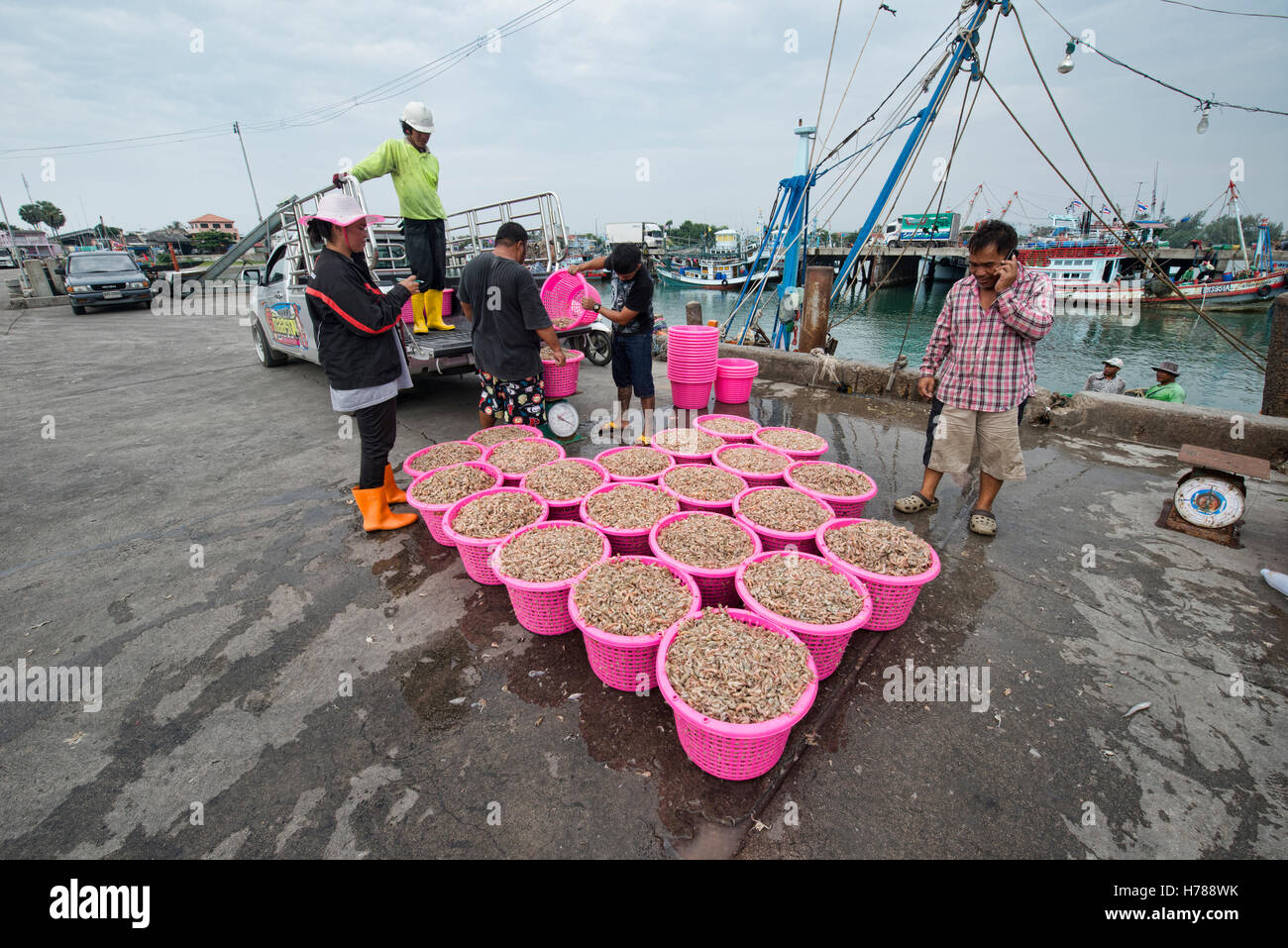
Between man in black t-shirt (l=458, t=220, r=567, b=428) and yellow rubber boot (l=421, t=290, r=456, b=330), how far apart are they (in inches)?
67.1

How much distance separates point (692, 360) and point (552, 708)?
4135 millimetres

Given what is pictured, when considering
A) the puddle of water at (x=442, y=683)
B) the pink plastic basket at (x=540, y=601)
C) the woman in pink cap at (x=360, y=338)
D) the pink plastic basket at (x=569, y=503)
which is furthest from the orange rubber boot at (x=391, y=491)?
the puddle of water at (x=442, y=683)

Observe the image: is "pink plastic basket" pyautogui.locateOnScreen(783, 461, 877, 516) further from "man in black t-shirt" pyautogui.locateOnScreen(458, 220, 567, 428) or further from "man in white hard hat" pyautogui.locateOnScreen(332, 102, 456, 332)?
"man in white hard hat" pyautogui.locateOnScreen(332, 102, 456, 332)

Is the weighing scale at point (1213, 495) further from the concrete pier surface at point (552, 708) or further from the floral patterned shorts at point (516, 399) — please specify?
the floral patterned shorts at point (516, 399)

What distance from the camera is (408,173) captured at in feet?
15.1

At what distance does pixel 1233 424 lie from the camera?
4.50 metres

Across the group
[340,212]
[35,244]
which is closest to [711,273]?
[340,212]

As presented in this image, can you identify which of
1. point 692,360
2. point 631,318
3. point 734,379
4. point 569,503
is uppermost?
point 631,318

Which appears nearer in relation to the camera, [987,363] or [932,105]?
[987,363]

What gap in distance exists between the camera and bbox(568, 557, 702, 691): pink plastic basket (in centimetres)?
217

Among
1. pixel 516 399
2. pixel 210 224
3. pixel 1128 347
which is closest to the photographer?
pixel 516 399

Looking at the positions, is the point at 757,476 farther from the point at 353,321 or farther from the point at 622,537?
the point at 353,321
